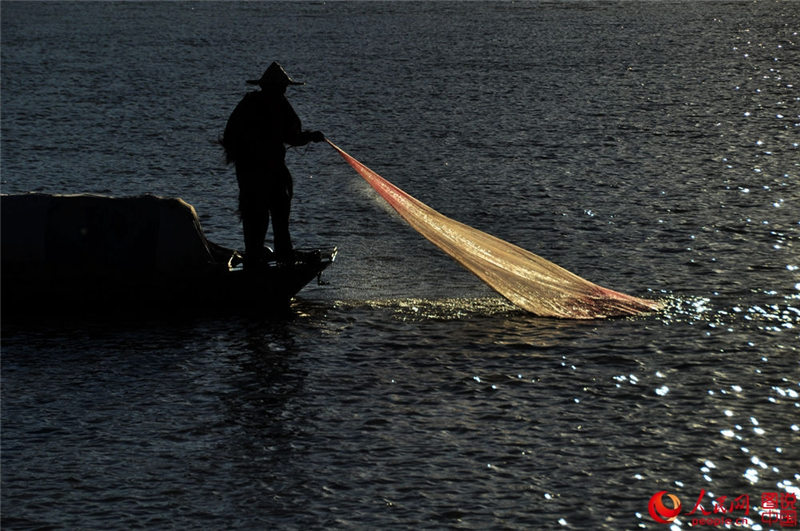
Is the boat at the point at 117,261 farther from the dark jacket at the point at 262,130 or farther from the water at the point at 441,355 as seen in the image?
the dark jacket at the point at 262,130

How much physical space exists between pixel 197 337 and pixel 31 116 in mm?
20202

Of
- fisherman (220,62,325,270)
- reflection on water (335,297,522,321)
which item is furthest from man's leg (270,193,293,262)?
reflection on water (335,297,522,321)

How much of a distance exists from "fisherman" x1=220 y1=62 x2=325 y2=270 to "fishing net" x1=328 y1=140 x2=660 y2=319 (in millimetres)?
596

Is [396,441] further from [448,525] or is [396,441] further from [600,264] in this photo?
[600,264]

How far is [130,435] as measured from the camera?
10156 millimetres

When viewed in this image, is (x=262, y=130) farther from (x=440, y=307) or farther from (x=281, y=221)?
(x=440, y=307)

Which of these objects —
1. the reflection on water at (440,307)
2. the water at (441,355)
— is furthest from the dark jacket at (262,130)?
the reflection on water at (440,307)

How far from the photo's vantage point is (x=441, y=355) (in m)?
12.1

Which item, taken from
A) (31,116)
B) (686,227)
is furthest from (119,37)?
(686,227)

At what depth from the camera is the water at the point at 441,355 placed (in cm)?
905

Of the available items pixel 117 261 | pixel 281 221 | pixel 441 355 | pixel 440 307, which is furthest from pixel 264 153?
pixel 441 355

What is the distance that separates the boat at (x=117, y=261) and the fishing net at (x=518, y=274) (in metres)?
1.25

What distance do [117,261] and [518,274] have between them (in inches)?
164

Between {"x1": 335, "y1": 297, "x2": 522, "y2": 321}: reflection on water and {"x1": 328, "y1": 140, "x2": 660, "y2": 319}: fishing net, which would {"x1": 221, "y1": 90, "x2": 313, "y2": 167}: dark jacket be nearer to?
{"x1": 328, "y1": 140, "x2": 660, "y2": 319}: fishing net
